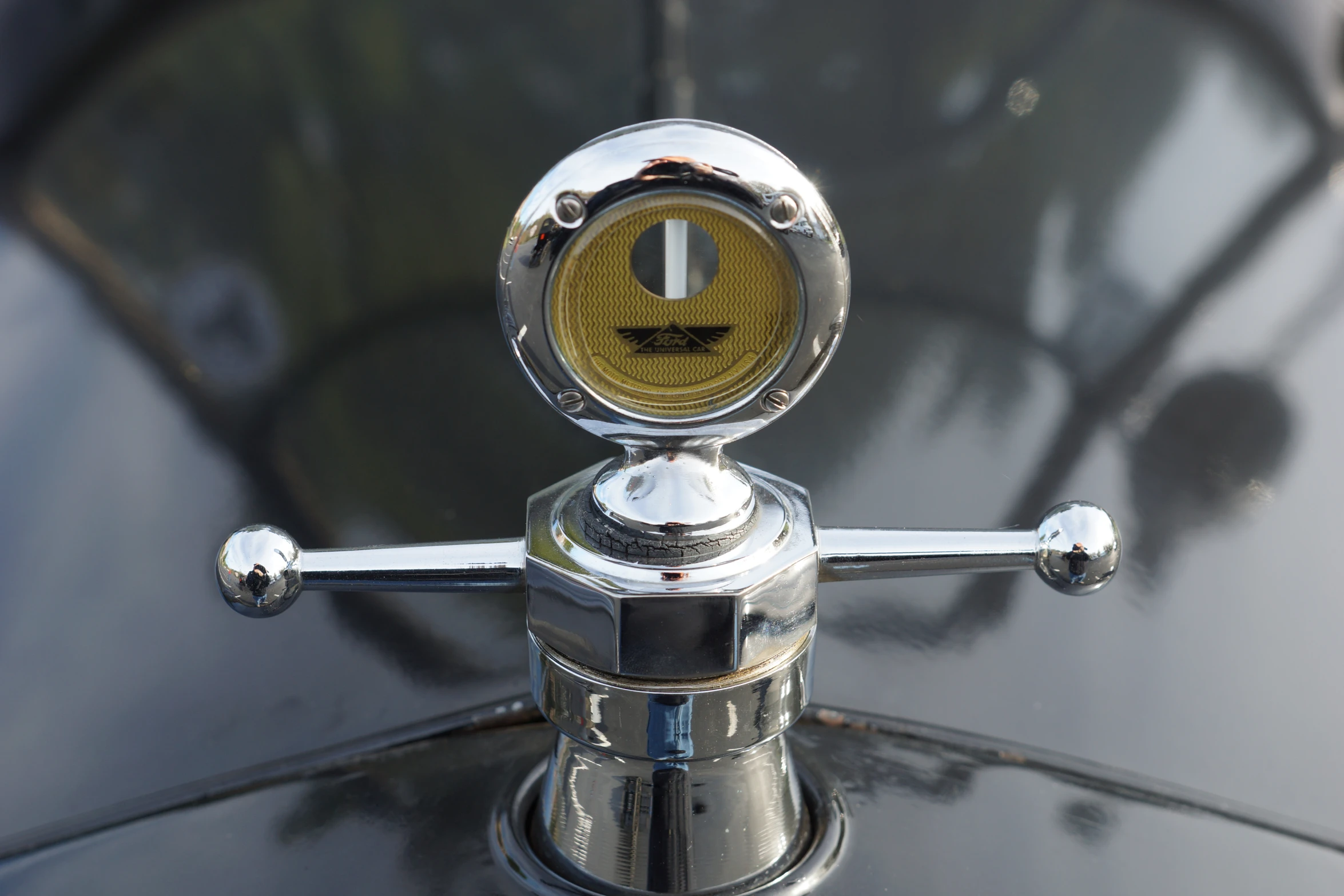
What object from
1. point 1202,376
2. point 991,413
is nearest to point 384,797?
point 991,413

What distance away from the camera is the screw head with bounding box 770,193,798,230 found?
53cm

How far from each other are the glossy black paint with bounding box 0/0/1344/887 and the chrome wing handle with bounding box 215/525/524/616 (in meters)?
0.20

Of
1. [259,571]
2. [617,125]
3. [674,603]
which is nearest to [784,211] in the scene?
[674,603]

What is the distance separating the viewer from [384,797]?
2.45 ft

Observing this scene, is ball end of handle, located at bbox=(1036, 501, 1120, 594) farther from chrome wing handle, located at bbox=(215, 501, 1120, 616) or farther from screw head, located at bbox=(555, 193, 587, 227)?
screw head, located at bbox=(555, 193, 587, 227)

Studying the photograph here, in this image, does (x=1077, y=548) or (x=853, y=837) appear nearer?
(x=1077, y=548)

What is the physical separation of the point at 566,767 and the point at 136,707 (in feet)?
0.98

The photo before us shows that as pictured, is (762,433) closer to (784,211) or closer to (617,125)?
(617,125)

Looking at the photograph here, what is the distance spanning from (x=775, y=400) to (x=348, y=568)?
22 cm

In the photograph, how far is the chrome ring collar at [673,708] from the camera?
0.61m

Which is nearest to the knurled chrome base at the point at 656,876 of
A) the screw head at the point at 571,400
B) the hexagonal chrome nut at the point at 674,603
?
the hexagonal chrome nut at the point at 674,603

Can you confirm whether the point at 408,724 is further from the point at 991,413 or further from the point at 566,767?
the point at 991,413

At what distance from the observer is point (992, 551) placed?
2.07 feet

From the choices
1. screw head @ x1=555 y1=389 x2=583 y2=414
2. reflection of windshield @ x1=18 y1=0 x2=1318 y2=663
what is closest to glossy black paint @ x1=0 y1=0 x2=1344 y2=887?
A: reflection of windshield @ x1=18 y1=0 x2=1318 y2=663
